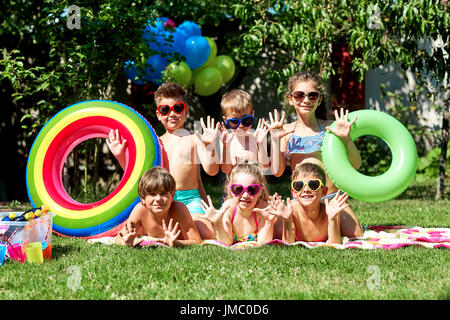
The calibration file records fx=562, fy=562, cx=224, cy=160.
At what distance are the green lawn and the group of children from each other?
0.94ft

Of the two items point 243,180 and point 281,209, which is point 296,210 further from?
point 243,180

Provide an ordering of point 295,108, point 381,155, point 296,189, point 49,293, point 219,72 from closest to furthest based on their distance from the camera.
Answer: point 49,293 → point 296,189 → point 295,108 → point 219,72 → point 381,155

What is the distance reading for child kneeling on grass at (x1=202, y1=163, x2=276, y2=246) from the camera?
14.0 feet

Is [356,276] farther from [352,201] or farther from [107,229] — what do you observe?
[352,201]

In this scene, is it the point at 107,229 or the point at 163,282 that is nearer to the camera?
the point at 163,282

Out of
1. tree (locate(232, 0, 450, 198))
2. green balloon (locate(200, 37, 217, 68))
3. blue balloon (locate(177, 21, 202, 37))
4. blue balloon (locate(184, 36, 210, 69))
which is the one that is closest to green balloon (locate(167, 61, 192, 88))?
blue balloon (locate(184, 36, 210, 69))

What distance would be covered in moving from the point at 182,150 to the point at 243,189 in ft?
3.00

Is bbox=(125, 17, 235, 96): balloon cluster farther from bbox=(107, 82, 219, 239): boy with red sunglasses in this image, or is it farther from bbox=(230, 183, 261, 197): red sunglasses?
bbox=(230, 183, 261, 197): red sunglasses

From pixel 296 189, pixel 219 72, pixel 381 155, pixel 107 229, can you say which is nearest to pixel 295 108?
pixel 296 189

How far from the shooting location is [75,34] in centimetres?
720

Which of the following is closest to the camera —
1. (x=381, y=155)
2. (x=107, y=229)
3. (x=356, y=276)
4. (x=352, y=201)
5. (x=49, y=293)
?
(x=49, y=293)

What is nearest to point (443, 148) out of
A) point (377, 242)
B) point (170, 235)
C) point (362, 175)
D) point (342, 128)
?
point (362, 175)

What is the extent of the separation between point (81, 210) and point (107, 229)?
30cm

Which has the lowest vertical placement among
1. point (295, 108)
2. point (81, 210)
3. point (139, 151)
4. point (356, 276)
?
point (356, 276)
